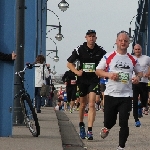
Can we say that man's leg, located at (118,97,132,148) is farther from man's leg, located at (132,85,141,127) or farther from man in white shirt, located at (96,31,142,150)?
man's leg, located at (132,85,141,127)

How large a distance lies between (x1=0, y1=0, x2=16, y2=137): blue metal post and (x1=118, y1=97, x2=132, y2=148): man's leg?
2.08 metres

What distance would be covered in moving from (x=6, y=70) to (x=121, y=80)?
224cm

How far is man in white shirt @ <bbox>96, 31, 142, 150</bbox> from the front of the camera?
8.55 m

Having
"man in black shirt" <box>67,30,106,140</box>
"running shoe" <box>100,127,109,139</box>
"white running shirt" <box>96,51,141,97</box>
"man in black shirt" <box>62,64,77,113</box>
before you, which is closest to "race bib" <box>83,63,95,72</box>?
"man in black shirt" <box>67,30,106,140</box>

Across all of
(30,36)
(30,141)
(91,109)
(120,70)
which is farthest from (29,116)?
(30,36)

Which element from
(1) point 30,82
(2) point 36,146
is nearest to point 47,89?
(1) point 30,82

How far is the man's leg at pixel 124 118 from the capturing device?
27.9ft

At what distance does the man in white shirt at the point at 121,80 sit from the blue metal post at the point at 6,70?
5.99 ft

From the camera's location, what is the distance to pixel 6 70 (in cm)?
1014

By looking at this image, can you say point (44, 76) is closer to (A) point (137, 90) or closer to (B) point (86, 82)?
(A) point (137, 90)

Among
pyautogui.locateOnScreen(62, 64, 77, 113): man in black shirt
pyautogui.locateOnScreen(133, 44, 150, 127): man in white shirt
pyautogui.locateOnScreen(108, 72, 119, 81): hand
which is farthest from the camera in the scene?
pyautogui.locateOnScreen(62, 64, 77, 113): man in black shirt

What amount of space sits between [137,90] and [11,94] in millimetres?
5287

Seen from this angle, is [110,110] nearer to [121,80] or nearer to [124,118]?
[124,118]

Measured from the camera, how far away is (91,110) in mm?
10773
